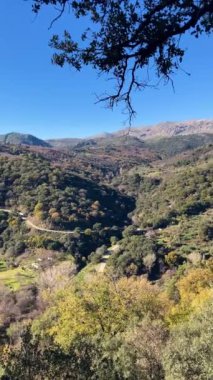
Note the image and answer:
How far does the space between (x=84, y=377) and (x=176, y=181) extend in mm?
123013

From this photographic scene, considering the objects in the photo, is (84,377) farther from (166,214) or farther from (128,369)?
(166,214)

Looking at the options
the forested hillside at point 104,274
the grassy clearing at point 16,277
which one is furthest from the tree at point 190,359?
the grassy clearing at point 16,277

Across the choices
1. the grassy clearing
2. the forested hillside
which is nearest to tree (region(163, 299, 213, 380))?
the forested hillside

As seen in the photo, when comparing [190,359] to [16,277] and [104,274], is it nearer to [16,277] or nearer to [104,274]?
[104,274]

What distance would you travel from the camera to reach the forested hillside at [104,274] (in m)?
19.8

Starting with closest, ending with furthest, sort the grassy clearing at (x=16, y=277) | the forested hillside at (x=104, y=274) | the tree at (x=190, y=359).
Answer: the tree at (x=190, y=359) → the forested hillside at (x=104, y=274) → the grassy clearing at (x=16, y=277)

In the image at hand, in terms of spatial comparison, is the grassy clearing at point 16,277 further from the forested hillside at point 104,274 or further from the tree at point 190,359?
the tree at point 190,359

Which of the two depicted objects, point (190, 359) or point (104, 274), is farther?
point (104, 274)

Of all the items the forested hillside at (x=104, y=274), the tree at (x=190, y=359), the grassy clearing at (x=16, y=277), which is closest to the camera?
the tree at (x=190, y=359)

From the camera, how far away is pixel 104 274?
6028cm

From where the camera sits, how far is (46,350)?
1805 centimetres

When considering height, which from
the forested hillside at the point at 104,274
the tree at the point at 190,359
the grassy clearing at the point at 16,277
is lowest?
the grassy clearing at the point at 16,277

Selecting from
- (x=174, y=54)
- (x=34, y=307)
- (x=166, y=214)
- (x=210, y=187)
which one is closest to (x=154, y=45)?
(x=174, y=54)

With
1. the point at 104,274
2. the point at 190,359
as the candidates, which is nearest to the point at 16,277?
the point at 104,274
